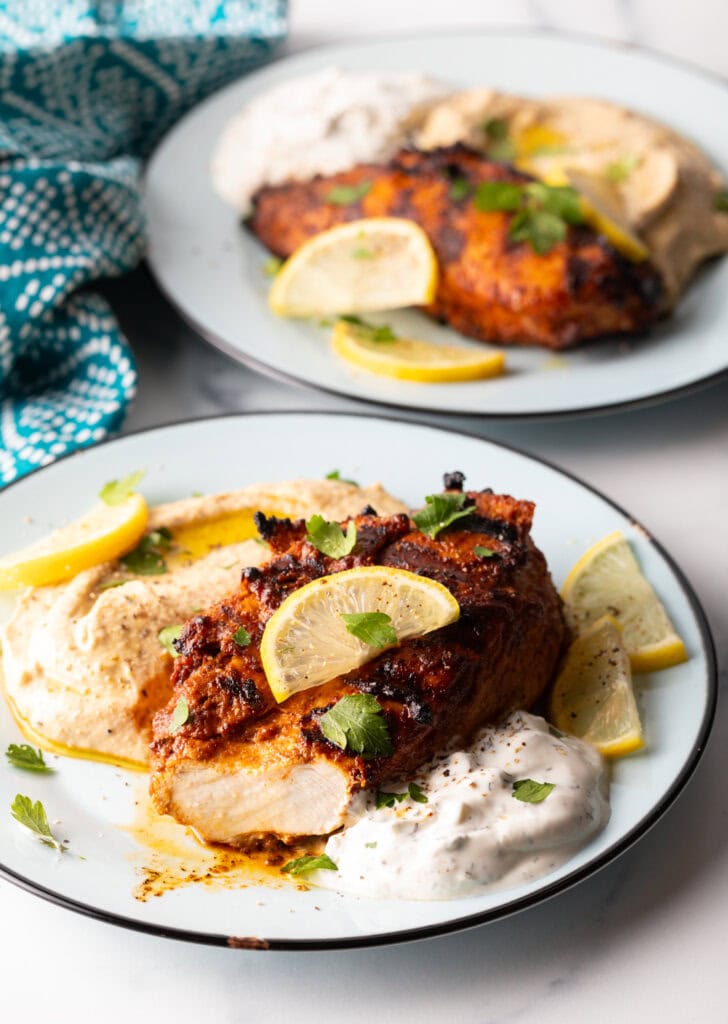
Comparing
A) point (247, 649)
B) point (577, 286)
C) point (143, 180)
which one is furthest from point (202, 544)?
point (143, 180)

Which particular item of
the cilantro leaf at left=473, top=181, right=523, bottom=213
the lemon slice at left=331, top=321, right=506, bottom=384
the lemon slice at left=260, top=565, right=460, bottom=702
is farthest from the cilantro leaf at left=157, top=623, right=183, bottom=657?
the cilantro leaf at left=473, top=181, right=523, bottom=213

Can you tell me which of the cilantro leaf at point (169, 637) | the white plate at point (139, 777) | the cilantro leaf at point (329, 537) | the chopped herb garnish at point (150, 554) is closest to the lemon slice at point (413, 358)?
the white plate at point (139, 777)

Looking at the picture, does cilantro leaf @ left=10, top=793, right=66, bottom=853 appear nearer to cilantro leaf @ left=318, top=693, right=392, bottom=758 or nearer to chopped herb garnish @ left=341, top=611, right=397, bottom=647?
cilantro leaf @ left=318, top=693, right=392, bottom=758

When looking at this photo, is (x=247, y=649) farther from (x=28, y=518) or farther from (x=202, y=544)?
(x=28, y=518)

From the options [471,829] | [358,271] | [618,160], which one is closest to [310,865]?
[471,829]

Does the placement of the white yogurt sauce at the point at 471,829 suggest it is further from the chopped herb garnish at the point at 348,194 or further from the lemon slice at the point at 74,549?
the chopped herb garnish at the point at 348,194

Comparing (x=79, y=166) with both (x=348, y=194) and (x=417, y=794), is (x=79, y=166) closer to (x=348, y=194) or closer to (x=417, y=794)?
(x=348, y=194)

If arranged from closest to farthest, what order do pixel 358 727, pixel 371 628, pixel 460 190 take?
1. pixel 358 727
2. pixel 371 628
3. pixel 460 190
